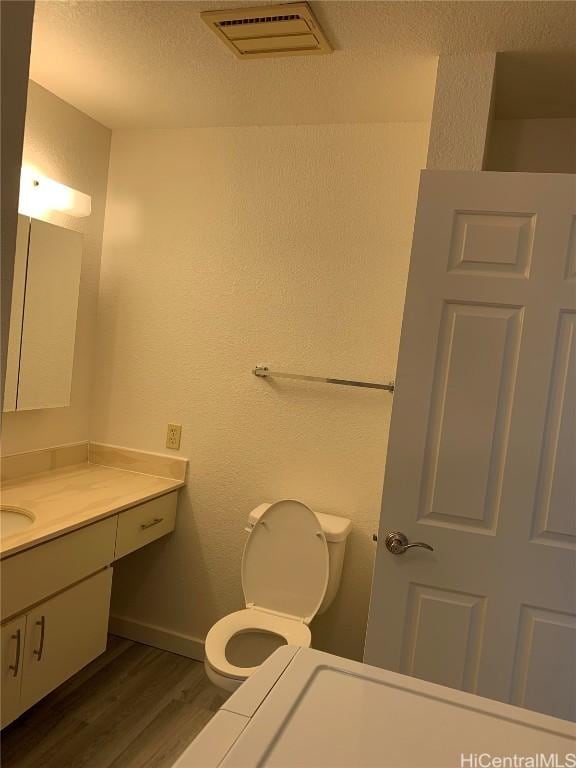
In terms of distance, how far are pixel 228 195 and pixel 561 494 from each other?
5.95 ft

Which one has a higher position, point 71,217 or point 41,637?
point 71,217

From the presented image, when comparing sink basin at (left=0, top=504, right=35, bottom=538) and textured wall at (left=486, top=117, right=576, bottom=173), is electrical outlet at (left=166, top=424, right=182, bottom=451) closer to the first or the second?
sink basin at (left=0, top=504, right=35, bottom=538)

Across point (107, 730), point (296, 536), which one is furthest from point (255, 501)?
point (107, 730)

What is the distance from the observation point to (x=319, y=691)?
0.82 m

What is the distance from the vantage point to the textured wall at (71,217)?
2.37 metres

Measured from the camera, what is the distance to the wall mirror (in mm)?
2299

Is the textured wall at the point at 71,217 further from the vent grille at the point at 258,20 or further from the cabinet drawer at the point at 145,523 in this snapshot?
the vent grille at the point at 258,20

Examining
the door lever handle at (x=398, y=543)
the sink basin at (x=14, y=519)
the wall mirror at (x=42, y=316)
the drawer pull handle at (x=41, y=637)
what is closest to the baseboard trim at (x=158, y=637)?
the drawer pull handle at (x=41, y=637)

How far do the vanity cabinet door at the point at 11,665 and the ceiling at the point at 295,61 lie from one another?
1.88 meters

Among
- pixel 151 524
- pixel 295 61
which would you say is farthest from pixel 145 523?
pixel 295 61

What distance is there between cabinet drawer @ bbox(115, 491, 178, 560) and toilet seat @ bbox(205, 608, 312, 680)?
489mm

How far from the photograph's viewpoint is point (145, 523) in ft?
8.13

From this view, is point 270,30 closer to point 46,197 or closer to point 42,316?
point 46,197

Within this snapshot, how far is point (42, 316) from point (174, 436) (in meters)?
0.78
